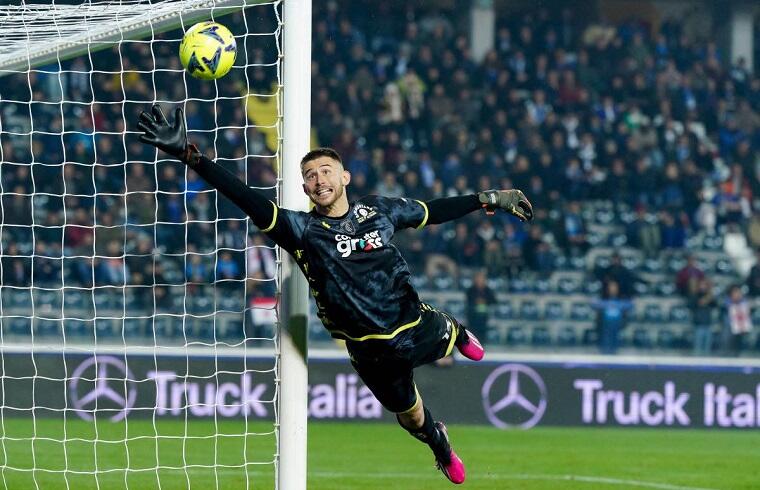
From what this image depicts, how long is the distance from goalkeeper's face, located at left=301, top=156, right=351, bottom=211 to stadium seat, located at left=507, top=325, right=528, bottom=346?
33.6ft

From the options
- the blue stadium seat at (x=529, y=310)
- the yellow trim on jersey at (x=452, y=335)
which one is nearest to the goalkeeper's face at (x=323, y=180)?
the yellow trim on jersey at (x=452, y=335)

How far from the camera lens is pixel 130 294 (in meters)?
16.0

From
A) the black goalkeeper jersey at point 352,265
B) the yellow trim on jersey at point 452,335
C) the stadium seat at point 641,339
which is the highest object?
the black goalkeeper jersey at point 352,265

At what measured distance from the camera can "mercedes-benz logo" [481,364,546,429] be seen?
47.8 ft

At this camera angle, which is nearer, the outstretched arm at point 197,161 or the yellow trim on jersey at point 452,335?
the outstretched arm at point 197,161

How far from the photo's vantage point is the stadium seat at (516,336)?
1655cm

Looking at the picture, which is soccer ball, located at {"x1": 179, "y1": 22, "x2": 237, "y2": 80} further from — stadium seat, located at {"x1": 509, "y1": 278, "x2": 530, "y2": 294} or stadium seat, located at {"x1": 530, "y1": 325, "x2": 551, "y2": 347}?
stadium seat, located at {"x1": 509, "y1": 278, "x2": 530, "y2": 294}

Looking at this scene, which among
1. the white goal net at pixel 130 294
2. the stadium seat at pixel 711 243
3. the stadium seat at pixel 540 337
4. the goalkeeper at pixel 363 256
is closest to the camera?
the goalkeeper at pixel 363 256

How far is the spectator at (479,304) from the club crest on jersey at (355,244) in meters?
9.84

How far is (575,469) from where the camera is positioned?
11.0m

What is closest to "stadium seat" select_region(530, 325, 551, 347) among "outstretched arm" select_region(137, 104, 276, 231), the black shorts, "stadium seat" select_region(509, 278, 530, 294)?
"stadium seat" select_region(509, 278, 530, 294)

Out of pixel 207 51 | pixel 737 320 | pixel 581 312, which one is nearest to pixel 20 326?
pixel 581 312

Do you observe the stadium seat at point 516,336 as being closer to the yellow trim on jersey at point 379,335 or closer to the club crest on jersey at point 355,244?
the yellow trim on jersey at point 379,335

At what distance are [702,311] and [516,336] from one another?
112 inches
